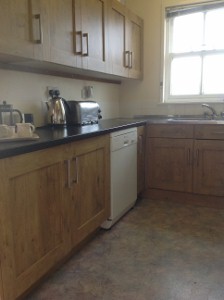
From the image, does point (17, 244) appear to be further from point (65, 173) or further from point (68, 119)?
point (68, 119)

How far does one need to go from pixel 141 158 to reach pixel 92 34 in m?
1.29

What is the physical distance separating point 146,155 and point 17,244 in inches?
73.8

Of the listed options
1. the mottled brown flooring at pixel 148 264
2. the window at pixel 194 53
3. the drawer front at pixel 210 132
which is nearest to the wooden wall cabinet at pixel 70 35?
the window at pixel 194 53

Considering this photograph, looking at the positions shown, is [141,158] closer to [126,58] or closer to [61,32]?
[126,58]

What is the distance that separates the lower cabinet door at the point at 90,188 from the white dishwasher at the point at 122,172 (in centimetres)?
9

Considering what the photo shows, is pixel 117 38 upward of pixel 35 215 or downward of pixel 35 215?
upward

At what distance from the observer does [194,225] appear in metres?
2.33

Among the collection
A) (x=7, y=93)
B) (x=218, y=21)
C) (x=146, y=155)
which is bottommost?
(x=146, y=155)

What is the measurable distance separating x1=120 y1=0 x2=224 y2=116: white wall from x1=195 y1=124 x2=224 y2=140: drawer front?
0.60 m

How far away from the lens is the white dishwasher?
2.23m

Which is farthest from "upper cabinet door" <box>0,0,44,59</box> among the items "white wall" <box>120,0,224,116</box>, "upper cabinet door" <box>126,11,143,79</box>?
"white wall" <box>120,0,224,116</box>

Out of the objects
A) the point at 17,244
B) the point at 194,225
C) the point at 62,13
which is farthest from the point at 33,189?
the point at 194,225

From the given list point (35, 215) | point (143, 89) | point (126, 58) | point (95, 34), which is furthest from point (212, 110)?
point (35, 215)

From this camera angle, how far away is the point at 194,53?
126 inches
